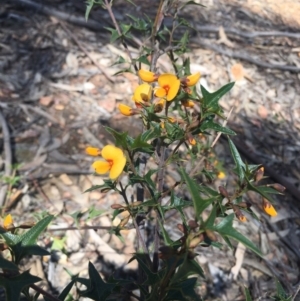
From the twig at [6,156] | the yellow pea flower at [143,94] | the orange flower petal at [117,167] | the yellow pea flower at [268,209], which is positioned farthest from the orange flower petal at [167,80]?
the twig at [6,156]

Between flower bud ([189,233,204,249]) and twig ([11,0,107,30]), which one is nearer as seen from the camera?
flower bud ([189,233,204,249])

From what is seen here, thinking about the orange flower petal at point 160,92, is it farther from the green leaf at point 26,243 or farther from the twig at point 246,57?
the twig at point 246,57

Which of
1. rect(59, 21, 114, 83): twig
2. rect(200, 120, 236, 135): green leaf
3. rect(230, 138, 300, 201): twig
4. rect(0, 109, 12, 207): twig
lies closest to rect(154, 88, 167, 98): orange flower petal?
rect(200, 120, 236, 135): green leaf

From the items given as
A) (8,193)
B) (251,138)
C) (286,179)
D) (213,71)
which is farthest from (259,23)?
(8,193)

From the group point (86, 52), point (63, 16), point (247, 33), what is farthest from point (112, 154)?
point (247, 33)

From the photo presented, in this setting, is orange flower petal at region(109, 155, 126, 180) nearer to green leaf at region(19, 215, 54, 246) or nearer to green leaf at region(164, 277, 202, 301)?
green leaf at region(19, 215, 54, 246)

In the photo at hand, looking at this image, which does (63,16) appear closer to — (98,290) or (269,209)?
(98,290)
